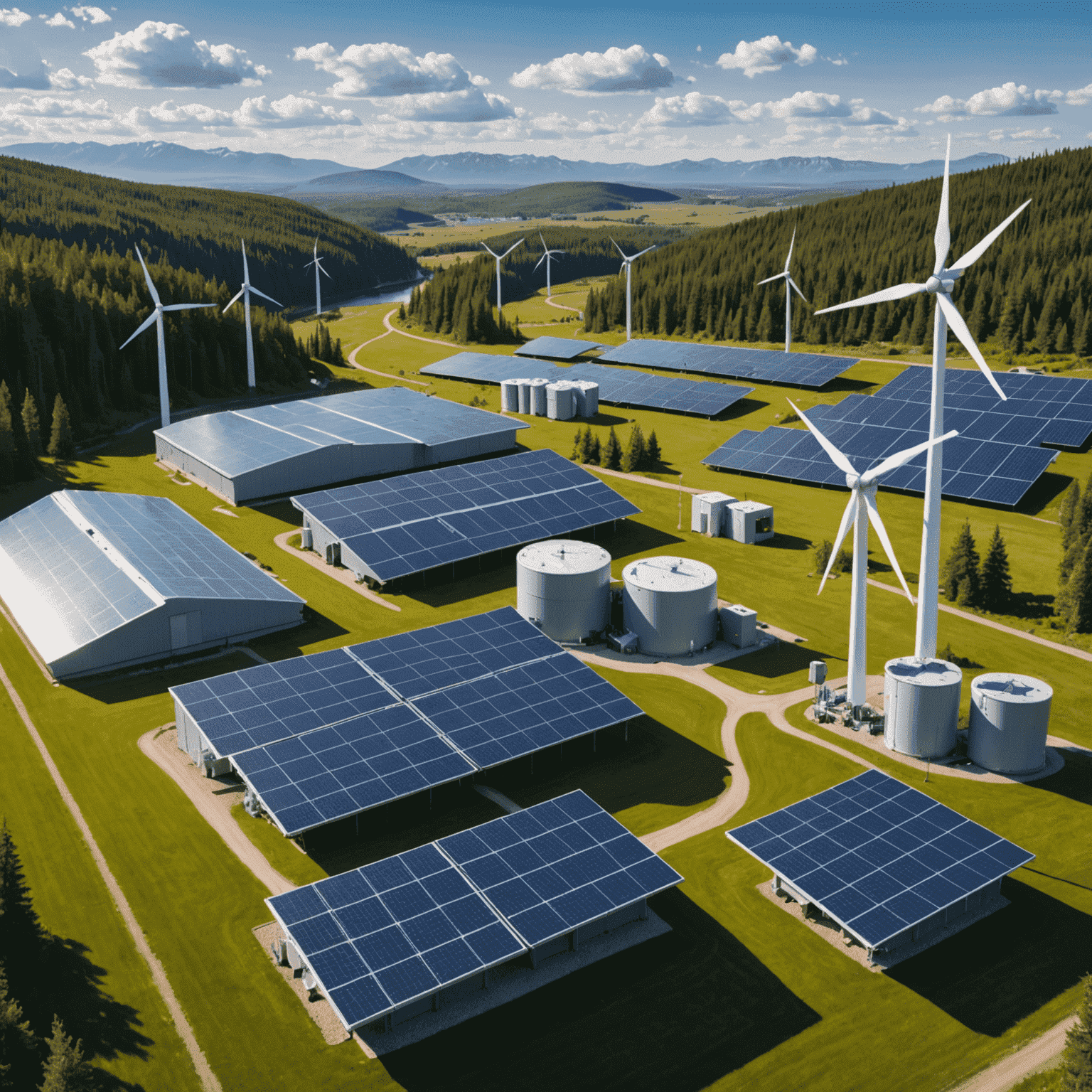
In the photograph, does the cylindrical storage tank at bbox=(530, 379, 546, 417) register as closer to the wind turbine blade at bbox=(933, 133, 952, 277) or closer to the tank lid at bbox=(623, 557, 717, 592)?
the tank lid at bbox=(623, 557, 717, 592)

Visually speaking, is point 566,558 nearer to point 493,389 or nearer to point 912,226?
point 493,389

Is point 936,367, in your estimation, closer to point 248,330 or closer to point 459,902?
point 459,902

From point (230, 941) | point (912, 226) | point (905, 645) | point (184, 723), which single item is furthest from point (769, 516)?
point (912, 226)

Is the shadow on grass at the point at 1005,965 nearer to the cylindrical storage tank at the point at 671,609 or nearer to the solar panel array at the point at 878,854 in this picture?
the solar panel array at the point at 878,854

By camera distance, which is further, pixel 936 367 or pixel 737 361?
pixel 737 361

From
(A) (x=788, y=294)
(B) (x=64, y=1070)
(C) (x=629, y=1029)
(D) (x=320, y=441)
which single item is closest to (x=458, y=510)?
(D) (x=320, y=441)

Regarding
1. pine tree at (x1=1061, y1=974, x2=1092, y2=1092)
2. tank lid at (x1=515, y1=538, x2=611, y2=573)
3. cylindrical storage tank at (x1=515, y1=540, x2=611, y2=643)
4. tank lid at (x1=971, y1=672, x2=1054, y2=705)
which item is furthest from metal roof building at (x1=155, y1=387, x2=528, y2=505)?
pine tree at (x1=1061, y1=974, x2=1092, y2=1092)
